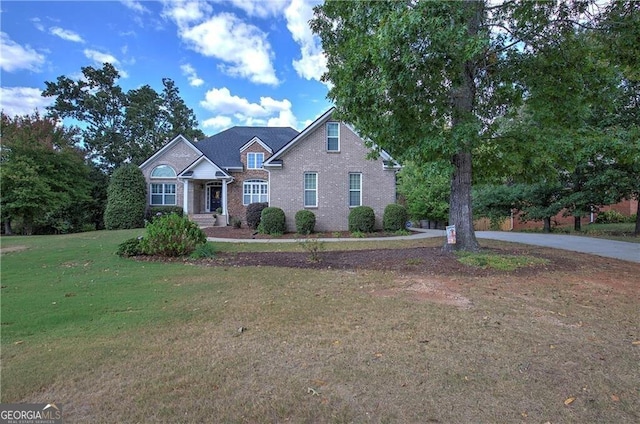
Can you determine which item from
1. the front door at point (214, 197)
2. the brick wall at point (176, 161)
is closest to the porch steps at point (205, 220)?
the front door at point (214, 197)

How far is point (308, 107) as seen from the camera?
22.2m

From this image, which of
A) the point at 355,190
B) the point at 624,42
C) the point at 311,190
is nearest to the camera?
the point at 624,42

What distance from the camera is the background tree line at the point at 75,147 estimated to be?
2077 cm

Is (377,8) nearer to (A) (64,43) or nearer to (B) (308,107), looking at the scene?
(A) (64,43)

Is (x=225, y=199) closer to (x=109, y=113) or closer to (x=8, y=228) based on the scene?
(x=8, y=228)

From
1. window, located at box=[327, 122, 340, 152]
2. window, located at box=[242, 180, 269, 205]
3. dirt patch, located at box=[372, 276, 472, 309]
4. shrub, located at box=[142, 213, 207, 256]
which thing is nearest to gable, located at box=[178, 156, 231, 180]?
window, located at box=[242, 180, 269, 205]

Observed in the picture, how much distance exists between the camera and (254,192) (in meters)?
23.6

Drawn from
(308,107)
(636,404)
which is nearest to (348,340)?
(636,404)

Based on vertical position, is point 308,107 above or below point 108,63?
below

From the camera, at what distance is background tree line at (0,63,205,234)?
20.8 m

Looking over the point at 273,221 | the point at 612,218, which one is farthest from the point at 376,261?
the point at 612,218

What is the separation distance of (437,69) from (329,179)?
37.6 ft

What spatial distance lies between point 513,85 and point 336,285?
7777 millimetres

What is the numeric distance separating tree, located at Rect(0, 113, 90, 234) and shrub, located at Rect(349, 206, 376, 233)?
18240mm
